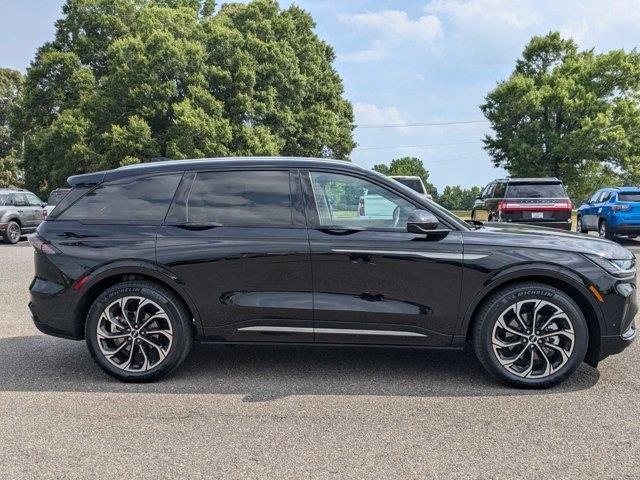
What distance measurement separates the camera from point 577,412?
3891 mm

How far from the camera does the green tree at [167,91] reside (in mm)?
32406

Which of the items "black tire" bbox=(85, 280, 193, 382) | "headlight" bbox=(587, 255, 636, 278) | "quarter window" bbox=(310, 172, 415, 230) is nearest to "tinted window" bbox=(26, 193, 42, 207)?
"black tire" bbox=(85, 280, 193, 382)

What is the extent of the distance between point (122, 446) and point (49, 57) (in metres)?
41.3

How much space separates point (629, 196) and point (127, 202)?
47.6 feet

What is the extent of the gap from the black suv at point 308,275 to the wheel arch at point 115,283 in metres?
0.01

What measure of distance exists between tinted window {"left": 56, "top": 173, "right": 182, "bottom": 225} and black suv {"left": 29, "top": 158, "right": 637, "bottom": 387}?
1 centimetres

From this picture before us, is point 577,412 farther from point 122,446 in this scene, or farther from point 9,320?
point 9,320

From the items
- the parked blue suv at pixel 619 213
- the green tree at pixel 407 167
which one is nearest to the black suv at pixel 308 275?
the parked blue suv at pixel 619 213

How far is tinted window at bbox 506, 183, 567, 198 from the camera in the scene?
1488cm

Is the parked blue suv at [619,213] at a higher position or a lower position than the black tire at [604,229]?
higher

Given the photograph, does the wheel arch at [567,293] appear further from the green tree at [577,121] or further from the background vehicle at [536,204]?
the green tree at [577,121]

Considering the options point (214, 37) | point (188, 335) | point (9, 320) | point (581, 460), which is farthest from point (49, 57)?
point (581, 460)

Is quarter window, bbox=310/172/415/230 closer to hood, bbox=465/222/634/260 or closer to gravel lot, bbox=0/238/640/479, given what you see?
hood, bbox=465/222/634/260

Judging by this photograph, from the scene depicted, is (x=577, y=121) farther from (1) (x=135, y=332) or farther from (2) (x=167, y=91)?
(1) (x=135, y=332)
